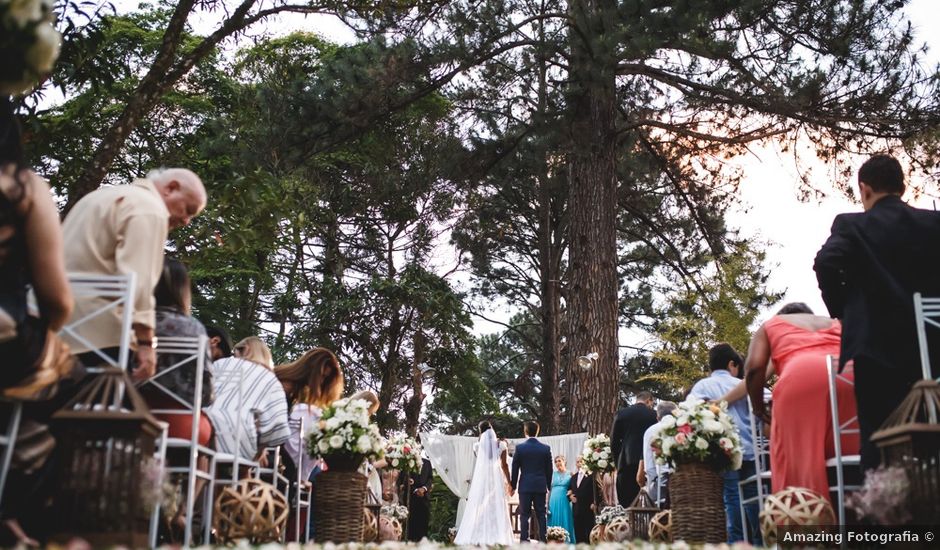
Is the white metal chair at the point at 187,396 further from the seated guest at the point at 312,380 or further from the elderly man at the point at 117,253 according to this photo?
the seated guest at the point at 312,380

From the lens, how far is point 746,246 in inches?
549

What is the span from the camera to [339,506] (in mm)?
5680

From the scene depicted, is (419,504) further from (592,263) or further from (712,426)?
(712,426)

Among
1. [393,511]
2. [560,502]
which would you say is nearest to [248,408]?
[393,511]

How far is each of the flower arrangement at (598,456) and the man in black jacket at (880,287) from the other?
5.77 meters

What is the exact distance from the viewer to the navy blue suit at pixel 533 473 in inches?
489

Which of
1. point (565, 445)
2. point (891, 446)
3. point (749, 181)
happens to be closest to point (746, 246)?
point (749, 181)

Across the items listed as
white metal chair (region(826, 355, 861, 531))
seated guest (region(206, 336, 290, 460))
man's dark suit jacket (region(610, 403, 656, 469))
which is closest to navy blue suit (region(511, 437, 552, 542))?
man's dark suit jacket (region(610, 403, 656, 469))

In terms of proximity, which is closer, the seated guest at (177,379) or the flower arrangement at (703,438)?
the seated guest at (177,379)

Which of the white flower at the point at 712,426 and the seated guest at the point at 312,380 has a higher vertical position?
the seated guest at the point at 312,380

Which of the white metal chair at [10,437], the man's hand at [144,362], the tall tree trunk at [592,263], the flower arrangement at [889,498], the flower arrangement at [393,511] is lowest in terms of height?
the flower arrangement at [393,511]

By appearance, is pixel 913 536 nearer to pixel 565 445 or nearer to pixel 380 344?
pixel 565 445

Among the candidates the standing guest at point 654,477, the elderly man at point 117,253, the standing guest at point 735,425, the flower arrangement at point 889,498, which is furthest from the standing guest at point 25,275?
the standing guest at point 654,477

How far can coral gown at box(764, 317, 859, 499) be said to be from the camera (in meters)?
4.23
